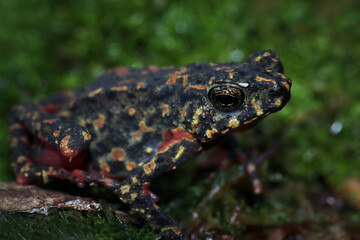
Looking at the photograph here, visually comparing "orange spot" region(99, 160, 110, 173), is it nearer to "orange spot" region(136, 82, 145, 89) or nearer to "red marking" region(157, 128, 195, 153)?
"red marking" region(157, 128, 195, 153)

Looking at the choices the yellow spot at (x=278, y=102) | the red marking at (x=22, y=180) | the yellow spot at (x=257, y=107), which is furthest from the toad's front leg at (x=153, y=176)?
the red marking at (x=22, y=180)

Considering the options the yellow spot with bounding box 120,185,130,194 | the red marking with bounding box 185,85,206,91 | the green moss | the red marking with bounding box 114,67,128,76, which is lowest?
the green moss

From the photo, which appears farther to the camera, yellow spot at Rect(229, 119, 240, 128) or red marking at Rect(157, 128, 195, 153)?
red marking at Rect(157, 128, 195, 153)

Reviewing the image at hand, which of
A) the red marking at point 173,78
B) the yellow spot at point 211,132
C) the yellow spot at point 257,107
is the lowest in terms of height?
the yellow spot at point 211,132

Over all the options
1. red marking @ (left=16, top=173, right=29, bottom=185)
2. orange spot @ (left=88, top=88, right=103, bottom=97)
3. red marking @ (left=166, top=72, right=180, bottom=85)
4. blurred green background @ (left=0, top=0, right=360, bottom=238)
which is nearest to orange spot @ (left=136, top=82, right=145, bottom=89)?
red marking @ (left=166, top=72, right=180, bottom=85)

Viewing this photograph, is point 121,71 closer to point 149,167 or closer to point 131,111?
point 131,111

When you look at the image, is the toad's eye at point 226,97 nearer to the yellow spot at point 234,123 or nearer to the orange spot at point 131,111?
the yellow spot at point 234,123

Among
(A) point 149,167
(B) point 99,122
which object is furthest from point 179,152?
(B) point 99,122
